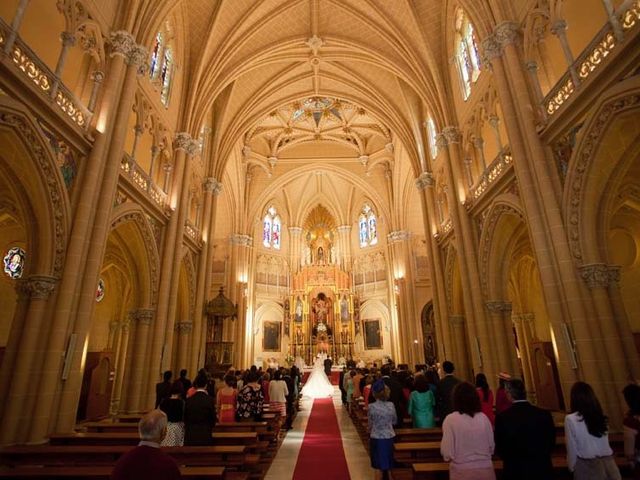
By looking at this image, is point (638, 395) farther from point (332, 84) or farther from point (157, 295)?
point (332, 84)

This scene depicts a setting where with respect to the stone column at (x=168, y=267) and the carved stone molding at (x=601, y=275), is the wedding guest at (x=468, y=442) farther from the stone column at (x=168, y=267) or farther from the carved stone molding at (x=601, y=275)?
the stone column at (x=168, y=267)

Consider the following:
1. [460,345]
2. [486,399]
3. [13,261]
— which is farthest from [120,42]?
[460,345]

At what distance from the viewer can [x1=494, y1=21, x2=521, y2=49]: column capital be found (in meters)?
10.4

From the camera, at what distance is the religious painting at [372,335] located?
30406mm

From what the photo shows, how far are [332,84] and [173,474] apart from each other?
937 inches

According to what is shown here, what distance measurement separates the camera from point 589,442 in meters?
3.27

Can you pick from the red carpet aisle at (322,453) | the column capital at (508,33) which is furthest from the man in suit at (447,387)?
the column capital at (508,33)

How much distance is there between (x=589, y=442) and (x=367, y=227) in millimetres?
31409

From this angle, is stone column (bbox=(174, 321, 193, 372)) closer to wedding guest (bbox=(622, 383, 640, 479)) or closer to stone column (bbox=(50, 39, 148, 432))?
stone column (bbox=(50, 39, 148, 432))

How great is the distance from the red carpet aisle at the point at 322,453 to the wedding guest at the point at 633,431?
4449 mm

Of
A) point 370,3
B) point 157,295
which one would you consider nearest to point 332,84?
point 370,3

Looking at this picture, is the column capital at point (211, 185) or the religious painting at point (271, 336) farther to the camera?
the religious painting at point (271, 336)

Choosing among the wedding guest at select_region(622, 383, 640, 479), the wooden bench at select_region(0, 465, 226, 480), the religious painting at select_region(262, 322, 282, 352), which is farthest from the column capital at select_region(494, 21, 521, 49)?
the religious painting at select_region(262, 322, 282, 352)

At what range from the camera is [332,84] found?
2334cm
